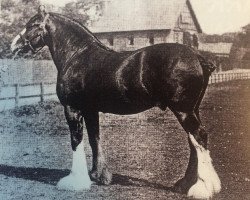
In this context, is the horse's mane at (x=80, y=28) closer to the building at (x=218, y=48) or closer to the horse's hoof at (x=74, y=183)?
the building at (x=218, y=48)

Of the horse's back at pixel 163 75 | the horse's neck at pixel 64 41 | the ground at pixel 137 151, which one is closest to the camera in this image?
the horse's back at pixel 163 75

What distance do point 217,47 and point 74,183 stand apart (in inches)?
47.5

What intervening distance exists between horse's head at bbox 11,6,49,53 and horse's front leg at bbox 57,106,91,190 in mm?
490

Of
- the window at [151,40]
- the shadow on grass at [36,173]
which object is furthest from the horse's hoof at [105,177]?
the window at [151,40]

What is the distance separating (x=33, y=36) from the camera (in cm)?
284

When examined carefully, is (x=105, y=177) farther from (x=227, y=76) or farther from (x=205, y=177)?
(x=227, y=76)

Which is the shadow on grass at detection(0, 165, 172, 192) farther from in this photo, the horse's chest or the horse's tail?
the horse's tail

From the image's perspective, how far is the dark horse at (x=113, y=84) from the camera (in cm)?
246

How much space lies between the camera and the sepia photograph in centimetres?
249

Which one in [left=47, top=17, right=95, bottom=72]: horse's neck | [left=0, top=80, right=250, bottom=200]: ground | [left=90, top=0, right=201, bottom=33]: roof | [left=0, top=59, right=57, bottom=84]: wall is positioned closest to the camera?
[left=0, top=80, right=250, bottom=200]: ground

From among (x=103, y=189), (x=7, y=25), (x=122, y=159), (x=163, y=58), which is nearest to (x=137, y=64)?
(x=163, y=58)

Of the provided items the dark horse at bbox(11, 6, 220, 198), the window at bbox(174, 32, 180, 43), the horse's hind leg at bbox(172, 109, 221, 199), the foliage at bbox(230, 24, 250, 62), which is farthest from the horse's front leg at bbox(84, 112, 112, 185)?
the foliage at bbox(230, 24, 250, 62)

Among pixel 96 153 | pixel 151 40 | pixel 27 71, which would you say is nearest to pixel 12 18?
pixel 27 71

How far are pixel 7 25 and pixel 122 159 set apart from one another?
119cm
